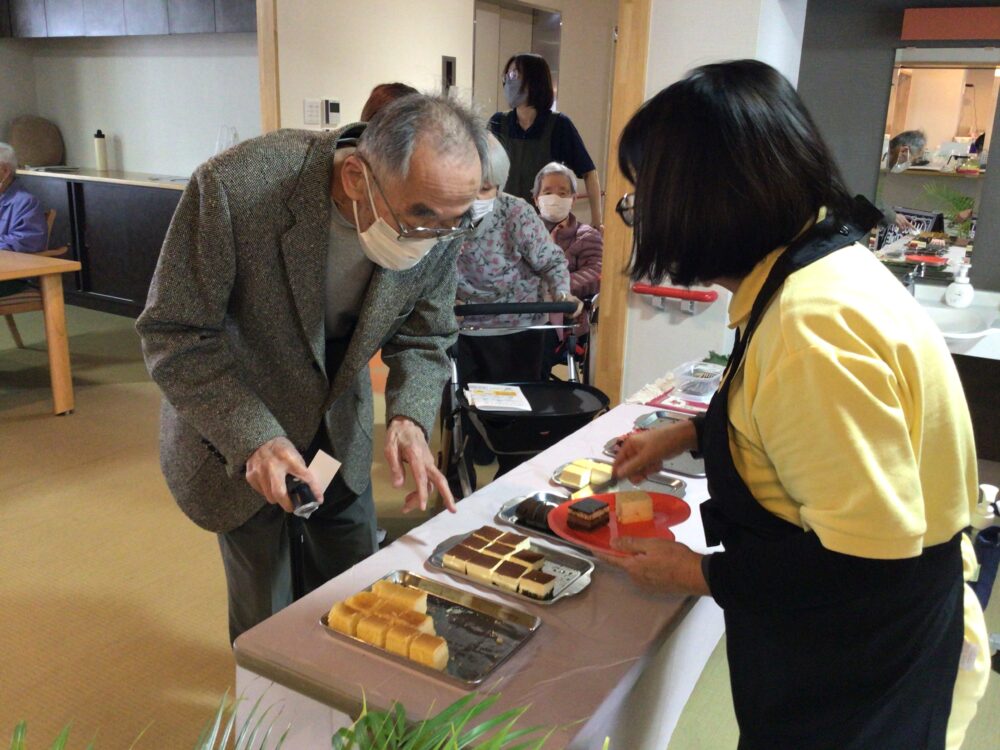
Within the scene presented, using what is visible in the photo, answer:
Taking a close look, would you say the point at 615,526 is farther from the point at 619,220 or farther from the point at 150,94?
the point at 150,94

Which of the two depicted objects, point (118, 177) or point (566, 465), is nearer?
point (566, 465)

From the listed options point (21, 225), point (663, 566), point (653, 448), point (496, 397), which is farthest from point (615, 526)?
point (21, 225)

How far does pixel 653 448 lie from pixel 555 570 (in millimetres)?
276

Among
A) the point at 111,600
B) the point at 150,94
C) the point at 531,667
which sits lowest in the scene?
the point at 111,600

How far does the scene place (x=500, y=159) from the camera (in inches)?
104

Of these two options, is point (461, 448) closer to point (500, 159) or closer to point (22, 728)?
point (500, 159)

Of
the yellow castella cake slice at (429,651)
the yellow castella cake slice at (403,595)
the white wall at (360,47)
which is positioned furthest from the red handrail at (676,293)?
the white wall at (360,47)

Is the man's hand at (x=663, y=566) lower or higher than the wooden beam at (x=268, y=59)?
lower

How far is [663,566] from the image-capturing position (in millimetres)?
1178

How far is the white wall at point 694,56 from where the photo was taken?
2.46 meters

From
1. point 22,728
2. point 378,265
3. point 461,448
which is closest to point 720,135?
point 378,265

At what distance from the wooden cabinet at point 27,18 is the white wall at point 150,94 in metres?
0.32

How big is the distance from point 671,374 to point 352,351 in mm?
1133

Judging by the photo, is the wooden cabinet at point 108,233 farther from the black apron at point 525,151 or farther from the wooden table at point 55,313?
the black apron at point 525,151
